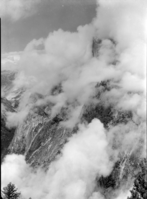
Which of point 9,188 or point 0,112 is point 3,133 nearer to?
point 0,112

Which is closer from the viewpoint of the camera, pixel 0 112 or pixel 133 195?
pixel 0 112

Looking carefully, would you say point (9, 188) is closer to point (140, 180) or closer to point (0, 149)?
point (140, 180)

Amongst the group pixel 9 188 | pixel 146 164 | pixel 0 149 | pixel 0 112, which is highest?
pixel 9 188

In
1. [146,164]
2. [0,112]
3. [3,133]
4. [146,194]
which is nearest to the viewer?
[0,112]

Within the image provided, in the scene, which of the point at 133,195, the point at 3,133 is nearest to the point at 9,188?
the point at 133,195

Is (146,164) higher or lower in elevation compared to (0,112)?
higher

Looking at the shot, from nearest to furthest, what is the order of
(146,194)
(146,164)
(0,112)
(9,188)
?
(0,112)
(146,194)
(146,164)
(9,188)

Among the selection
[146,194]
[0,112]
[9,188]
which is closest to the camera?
[0,112]

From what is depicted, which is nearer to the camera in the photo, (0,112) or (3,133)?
(0,112)

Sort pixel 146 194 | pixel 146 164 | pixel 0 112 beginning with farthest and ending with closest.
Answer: pixel 146 164, pixel 146 194, pixel 0 112

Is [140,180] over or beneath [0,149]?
over
